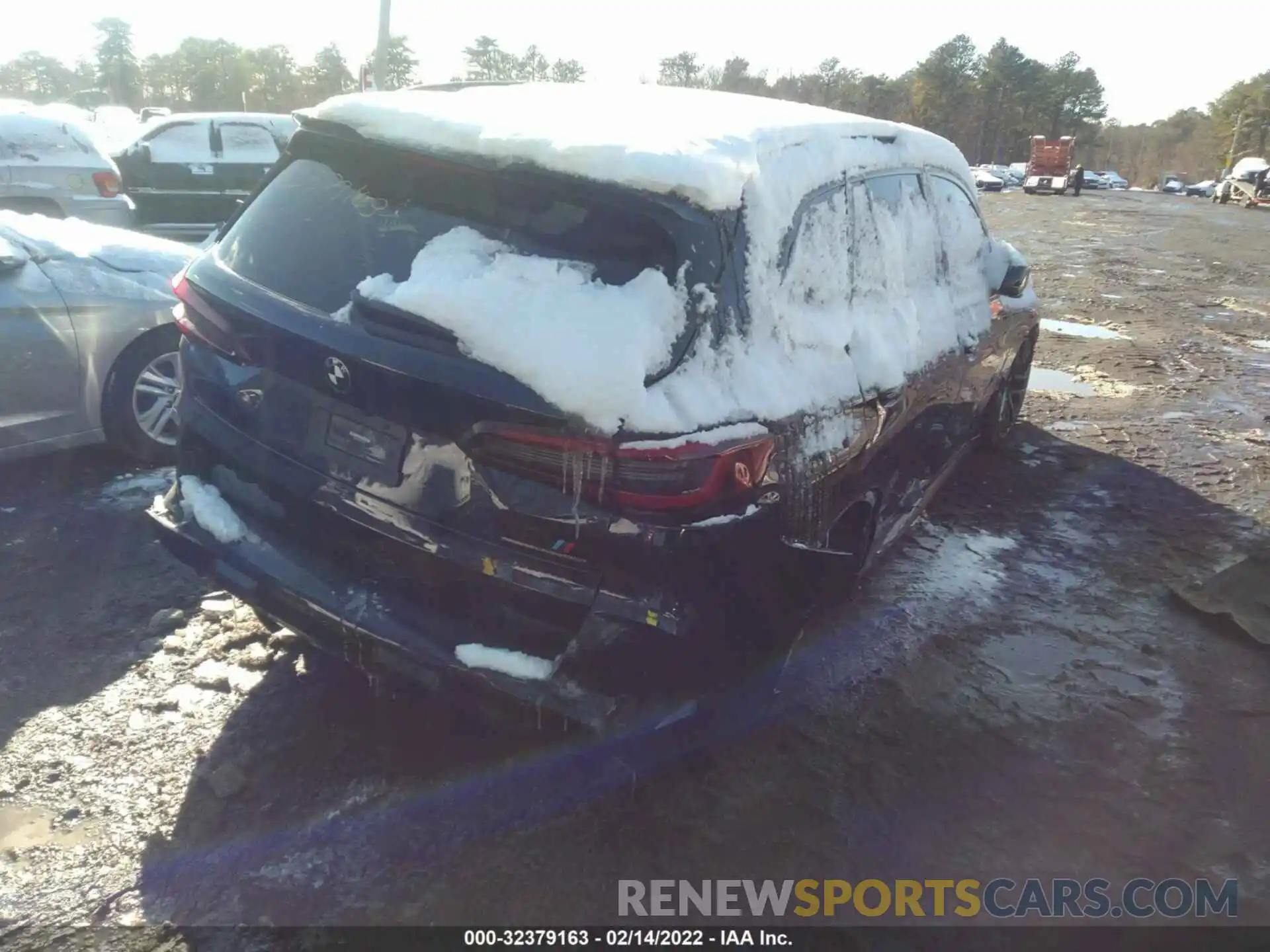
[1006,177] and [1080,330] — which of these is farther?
[1006,177]

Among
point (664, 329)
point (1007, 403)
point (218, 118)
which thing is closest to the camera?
point (664, 329)

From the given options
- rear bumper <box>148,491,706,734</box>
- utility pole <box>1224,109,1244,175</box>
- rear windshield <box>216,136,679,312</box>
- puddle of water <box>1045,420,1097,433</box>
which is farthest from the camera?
utility pole <box>1224,109,1244,175</box>

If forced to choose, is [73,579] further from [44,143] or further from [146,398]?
[44,143]

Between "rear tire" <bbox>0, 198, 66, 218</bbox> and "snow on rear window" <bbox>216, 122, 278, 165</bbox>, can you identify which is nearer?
"rear tire" <bbox>0, 198, 66, 218</bbox>

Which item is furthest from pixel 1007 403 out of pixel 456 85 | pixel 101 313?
pixel 101 313

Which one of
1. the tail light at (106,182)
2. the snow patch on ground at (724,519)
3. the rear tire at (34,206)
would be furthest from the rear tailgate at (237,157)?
the snow patch on ground at (724,519)

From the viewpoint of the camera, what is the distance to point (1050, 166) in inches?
2023

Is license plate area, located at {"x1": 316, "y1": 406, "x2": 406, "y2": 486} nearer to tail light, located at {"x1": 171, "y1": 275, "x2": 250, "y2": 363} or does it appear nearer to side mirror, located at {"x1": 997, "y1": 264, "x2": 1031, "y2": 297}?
tail light, located at {"x1": 171, "y1": 275, "x2": 250, "y2": 363}

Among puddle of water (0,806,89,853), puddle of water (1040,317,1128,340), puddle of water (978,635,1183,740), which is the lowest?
puddle of water (0,806,89,853)

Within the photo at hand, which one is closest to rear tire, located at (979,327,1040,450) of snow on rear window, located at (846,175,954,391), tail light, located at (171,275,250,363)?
snow on rear window, located at (846,175,954,391)

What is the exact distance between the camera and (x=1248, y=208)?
42219mm

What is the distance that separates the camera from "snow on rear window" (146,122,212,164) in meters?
12.4

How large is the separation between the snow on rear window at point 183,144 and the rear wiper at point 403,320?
1175cm

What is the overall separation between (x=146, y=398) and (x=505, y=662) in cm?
345
